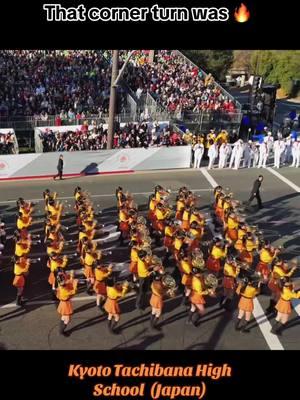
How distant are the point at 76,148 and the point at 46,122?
2525mm

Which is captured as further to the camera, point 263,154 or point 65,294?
point 263,154

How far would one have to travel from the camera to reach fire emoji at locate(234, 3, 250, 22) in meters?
9.85

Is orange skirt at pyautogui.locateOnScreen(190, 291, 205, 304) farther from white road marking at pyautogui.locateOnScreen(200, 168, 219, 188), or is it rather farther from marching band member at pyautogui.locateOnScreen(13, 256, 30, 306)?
white road marking at pyautogui.locateOnScreen(200, 168, 219, 188)

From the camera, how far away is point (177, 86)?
1171 inches

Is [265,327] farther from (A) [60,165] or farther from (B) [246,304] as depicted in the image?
(A) [60,165]

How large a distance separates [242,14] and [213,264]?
5.91 meters

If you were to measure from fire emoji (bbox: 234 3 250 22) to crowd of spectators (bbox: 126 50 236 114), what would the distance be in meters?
16.8

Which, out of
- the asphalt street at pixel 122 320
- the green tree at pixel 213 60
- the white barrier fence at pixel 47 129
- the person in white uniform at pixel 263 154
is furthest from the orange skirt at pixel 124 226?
the green tree at pixel 213 60

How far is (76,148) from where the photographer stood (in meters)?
22.8

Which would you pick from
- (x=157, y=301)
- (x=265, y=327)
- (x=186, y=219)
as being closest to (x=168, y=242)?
(x=186, y=219)

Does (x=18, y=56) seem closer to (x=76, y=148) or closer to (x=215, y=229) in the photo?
(x=76, y=148)

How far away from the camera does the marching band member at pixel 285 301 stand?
11133 millimetres

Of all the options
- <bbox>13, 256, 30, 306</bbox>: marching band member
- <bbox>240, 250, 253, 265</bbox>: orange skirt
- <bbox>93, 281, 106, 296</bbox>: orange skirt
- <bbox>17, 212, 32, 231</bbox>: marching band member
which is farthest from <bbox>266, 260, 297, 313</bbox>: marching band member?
<bbox>17, 212, 32, 231</bbox>: marching band member

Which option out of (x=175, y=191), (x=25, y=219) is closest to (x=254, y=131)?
(x=175, y=191)
